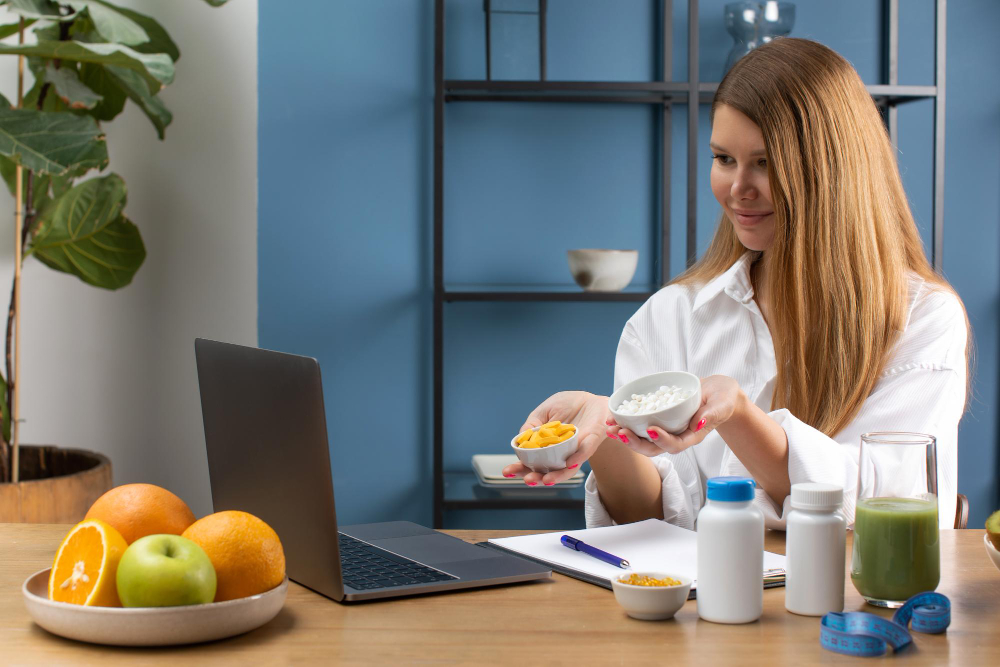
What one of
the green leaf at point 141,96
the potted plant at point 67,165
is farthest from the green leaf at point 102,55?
the green leaf at point 141,96

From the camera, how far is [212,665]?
77 cm

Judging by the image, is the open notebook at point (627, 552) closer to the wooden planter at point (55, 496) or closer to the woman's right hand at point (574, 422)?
the woman's right hand at point (574, 422)

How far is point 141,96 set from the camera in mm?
2334

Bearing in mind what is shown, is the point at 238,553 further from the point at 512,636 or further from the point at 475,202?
the point at 475,202

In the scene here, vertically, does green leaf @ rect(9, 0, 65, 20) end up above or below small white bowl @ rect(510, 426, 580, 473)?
above

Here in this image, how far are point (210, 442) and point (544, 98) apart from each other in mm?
1823

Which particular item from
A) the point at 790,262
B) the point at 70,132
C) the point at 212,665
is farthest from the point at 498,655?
the point at 70,132

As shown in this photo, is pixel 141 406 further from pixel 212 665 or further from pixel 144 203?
pixel 212 665

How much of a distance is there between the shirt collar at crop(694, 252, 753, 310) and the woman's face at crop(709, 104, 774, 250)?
0.28 feet

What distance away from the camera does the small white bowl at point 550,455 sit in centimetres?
116

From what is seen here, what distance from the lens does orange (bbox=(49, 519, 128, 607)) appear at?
809 millimetres

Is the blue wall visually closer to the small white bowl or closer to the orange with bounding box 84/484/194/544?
the small white bowl

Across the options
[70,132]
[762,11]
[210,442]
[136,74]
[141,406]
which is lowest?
[141,406]

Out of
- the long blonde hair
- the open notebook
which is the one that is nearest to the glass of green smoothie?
the open notebook
